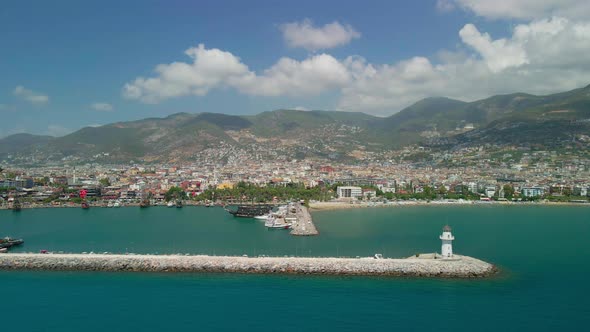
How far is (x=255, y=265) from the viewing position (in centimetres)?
1888

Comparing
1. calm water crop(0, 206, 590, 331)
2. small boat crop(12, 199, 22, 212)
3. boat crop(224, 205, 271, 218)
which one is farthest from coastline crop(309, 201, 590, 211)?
small boat crop(12, 199, 22, 212)

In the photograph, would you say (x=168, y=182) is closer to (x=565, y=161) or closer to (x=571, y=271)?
(x=571, y=271)

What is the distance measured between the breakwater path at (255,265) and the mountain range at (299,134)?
83782 millimetres

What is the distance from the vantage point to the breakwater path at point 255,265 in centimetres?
1820

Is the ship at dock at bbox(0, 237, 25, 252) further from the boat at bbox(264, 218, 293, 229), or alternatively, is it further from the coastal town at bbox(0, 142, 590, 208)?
the coastal town at bbox(0, 142, 590, 208)

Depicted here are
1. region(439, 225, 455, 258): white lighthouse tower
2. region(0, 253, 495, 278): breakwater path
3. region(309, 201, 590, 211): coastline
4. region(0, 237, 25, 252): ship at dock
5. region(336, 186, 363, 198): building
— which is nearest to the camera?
region(0, 253, 495, 278): breakwater path

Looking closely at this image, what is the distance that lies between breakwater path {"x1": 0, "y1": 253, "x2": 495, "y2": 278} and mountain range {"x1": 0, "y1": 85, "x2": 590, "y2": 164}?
83.8 m

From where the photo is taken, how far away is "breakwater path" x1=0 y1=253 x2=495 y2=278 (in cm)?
1820

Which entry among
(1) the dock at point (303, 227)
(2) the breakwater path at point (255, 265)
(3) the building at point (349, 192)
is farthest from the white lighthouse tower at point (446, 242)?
(3) the building at point (349, 192)

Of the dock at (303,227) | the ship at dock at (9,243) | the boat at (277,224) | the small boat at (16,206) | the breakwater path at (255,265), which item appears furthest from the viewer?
the small boat at (16,206)

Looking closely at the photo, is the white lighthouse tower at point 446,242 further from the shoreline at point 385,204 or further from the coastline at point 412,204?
the coastline at point 412,204

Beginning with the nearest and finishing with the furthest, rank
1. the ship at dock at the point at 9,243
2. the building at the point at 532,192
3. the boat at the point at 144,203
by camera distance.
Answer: the ship at dock at the point at 9,243 → the boat at the point at 144,203 → the building at the point at 532,192

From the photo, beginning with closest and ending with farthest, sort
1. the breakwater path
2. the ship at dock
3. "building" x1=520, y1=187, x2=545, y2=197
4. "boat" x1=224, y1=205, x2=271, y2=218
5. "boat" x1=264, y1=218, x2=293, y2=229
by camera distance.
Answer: the breakwater path < the ship at dock < "boat" x1=264, y1=218, x2=293, y2=229 < "boat" x1=224, y1=205, x2=271, y2=218 < "building" x1=520, y1=187, x2=545, y2=197

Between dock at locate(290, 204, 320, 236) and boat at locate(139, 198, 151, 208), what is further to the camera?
boat at locate(139, 198, 151, 208)
